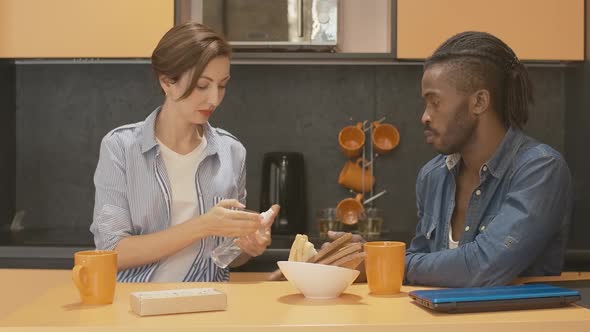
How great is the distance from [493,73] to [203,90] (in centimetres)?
71

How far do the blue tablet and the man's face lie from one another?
622 mm

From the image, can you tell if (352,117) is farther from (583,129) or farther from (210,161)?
(210,161)

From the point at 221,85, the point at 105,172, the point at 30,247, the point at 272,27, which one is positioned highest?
the point at 272,27

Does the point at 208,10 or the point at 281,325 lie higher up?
the point at 208,10

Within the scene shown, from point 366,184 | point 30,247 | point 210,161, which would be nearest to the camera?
point 210,161

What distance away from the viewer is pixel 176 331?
132cm

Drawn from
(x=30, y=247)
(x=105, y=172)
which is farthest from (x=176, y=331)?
(x=30, y=247)

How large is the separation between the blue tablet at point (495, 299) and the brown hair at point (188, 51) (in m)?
0.86

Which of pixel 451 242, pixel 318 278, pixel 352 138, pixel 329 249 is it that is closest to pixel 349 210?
pixel 352 138

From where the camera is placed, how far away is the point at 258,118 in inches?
134

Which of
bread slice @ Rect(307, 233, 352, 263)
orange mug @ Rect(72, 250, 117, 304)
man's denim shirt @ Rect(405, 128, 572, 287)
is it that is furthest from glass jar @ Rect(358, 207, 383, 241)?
orange mug @ Rect(72, 250, 117, 304)

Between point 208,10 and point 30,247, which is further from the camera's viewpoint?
point 208,10

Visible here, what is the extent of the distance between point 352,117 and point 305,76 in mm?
251

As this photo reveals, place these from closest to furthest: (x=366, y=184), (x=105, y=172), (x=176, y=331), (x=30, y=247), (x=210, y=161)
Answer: (x=176, y=331) → (x=105, y=172) → (x=210, y=161) → (x=30, y=247) → (x=366, y=184)
